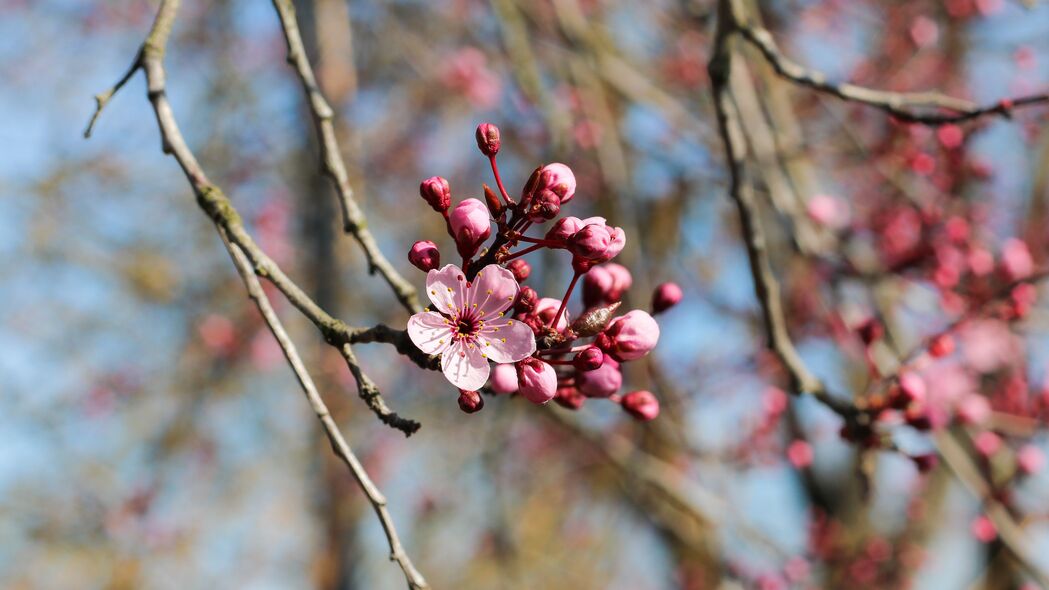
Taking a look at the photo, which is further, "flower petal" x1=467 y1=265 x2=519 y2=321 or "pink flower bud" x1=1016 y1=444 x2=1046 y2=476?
"pink flower bud" x1=1016 y1=444 x2=1046 y2=476

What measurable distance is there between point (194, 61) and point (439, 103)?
203 cm

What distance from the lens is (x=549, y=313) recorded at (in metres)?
1.24

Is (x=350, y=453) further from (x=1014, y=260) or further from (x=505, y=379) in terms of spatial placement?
(x=1014, y=260)

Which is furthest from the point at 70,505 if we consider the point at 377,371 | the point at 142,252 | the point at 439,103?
A: the point at 439,103

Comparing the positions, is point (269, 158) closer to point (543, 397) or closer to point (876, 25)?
point (876, 25)

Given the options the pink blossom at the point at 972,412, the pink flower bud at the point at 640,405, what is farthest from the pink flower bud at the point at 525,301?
the pink blossom at the point at 972,412

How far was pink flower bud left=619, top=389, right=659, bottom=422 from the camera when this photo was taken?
1455 millimetres

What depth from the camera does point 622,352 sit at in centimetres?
123

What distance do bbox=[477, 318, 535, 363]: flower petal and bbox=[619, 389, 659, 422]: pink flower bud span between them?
1.28 ft

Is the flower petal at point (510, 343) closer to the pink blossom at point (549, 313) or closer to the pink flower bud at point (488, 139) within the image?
the pink blossom at point (549, 313)

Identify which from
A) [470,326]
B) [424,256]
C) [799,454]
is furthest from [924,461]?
[799,454]

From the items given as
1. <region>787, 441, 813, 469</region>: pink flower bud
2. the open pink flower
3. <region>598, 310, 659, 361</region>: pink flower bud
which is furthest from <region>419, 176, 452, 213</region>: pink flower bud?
<region>787, 441, 813, 469</region>: pink flower bud

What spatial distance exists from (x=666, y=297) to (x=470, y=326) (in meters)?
0.47

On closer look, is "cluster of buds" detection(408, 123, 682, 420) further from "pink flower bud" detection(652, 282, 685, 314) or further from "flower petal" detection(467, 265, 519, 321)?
"pink flower bud" detection(652, 282, 685, 314)
